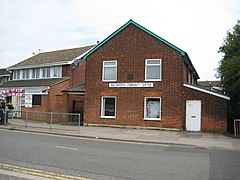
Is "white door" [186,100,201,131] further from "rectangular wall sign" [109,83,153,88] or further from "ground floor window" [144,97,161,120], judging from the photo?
"rectangular wall sign" [109,83,153,88]

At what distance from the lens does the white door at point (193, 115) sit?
64.5 ft

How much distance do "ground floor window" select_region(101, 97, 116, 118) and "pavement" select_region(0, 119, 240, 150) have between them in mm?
1109

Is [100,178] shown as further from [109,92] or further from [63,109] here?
[63,109]

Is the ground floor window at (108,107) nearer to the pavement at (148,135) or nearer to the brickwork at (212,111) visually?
the pavement at (148,135)

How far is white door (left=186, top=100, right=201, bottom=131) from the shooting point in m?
19.7

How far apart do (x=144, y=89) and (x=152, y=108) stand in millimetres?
1513

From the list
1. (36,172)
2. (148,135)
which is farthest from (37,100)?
(36,172)

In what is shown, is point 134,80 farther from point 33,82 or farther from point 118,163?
point 33,82

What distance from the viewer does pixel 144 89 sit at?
2088 centimetres

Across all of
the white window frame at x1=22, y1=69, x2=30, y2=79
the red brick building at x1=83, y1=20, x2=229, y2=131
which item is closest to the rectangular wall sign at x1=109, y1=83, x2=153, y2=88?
the red brick building at x1=83, y1=20, x2=229, y2=131

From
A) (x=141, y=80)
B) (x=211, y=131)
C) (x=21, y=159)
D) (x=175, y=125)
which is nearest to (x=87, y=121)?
(x=141, y=80)

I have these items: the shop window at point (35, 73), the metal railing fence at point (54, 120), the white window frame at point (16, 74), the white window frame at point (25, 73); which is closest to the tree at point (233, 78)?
the metal railing fence at point (54, 120)

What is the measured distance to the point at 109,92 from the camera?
22125 mm

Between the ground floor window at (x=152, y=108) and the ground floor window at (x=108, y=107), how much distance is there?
2.62m
